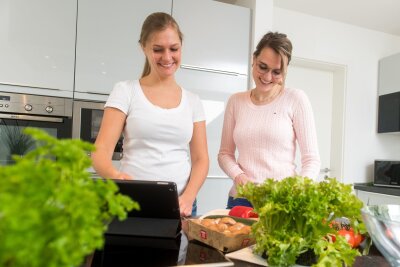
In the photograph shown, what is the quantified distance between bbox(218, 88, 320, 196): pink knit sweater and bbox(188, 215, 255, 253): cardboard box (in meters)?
0.57

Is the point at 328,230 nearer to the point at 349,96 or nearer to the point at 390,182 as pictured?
the point at 390,182

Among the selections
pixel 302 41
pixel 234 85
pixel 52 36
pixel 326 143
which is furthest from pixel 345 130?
pixel 52 36

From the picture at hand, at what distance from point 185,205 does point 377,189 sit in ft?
8.09

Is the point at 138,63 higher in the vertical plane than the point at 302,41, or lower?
lower

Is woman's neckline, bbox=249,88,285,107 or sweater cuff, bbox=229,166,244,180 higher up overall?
woman's neckline, bbox=249,88,285,107

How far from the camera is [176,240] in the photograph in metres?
0.76

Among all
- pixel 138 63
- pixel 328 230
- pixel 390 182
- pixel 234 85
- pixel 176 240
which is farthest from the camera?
pixel 390 182

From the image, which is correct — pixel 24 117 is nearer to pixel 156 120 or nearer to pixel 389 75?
pixel 156 120

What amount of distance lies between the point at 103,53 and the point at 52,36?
0.31m

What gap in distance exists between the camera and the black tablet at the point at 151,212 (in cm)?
73

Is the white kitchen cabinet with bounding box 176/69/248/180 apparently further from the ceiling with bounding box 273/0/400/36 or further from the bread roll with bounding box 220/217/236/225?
the bread roll with bounding box 220/217/236/225

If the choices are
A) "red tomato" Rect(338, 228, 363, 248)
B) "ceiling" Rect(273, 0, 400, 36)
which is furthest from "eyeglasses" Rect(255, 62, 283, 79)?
"ceiling" Rect(273, 0, 400, 36)

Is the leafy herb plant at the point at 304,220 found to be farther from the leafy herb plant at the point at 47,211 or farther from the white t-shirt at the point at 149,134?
the white t-shirt at the point at 149,134

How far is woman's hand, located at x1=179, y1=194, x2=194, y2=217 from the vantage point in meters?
1.01
